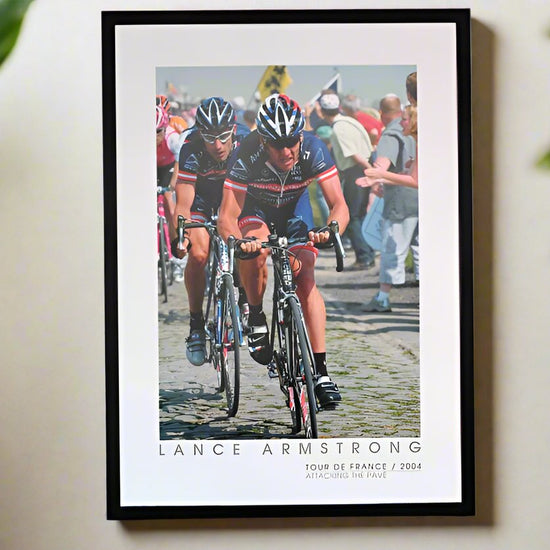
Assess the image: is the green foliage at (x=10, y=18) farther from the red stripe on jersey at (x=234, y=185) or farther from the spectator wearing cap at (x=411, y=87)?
the spectator wearing cap at (x=411, y=87)

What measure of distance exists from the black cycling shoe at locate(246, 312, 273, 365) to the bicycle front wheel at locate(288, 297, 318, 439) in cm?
4

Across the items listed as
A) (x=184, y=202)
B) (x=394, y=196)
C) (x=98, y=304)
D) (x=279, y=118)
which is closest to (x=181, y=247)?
(x=184, y=202)

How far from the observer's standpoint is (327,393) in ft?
3.72

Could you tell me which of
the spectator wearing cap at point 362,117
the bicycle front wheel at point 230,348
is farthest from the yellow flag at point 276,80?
the bicycle front wheel at point 230,348

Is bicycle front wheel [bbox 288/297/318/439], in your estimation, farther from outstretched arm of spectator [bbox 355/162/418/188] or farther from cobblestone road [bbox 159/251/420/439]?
outstretched arm of spectator [bbox 355/162/418/188]

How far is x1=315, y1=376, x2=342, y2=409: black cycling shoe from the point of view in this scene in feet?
3.72

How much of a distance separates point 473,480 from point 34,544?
0.78m

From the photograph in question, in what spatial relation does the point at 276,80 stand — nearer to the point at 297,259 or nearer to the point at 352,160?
the point at 352,160

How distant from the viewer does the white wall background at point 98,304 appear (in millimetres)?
1153

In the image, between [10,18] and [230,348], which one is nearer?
[10,18]

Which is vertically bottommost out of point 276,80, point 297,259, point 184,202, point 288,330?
point 288,330

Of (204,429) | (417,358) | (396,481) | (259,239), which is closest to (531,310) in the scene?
(417,358)

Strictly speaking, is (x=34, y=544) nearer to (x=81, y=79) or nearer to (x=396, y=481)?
(x=396, y=481)

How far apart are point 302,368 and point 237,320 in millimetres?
142
